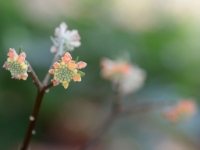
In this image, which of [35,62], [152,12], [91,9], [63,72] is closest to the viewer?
[63,72]

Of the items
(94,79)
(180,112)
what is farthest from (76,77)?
(94,79)

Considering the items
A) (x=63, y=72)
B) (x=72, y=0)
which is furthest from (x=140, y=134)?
(x=63, y=72)

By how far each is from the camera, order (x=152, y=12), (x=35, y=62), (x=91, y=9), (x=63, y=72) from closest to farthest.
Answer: (x=63, y=72)
(x=35, y=62)
(x=91, y=9)
(x=152, y=12)

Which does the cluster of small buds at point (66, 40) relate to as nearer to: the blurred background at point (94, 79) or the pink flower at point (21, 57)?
the pink flower at point (21, 57)

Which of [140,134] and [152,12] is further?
[152,12]

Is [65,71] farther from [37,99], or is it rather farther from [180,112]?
[180,112]

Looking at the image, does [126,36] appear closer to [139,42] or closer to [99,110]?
[139,42]

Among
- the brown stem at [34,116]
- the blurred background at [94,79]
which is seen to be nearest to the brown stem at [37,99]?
the brown stem at [34,116]

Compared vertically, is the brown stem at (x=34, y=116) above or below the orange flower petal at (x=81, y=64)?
below

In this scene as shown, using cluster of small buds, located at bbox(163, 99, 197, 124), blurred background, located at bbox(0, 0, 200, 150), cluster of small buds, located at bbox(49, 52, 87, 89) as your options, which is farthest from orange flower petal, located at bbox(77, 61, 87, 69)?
blurred background, located at bbox(0, 0, 200, 150)
